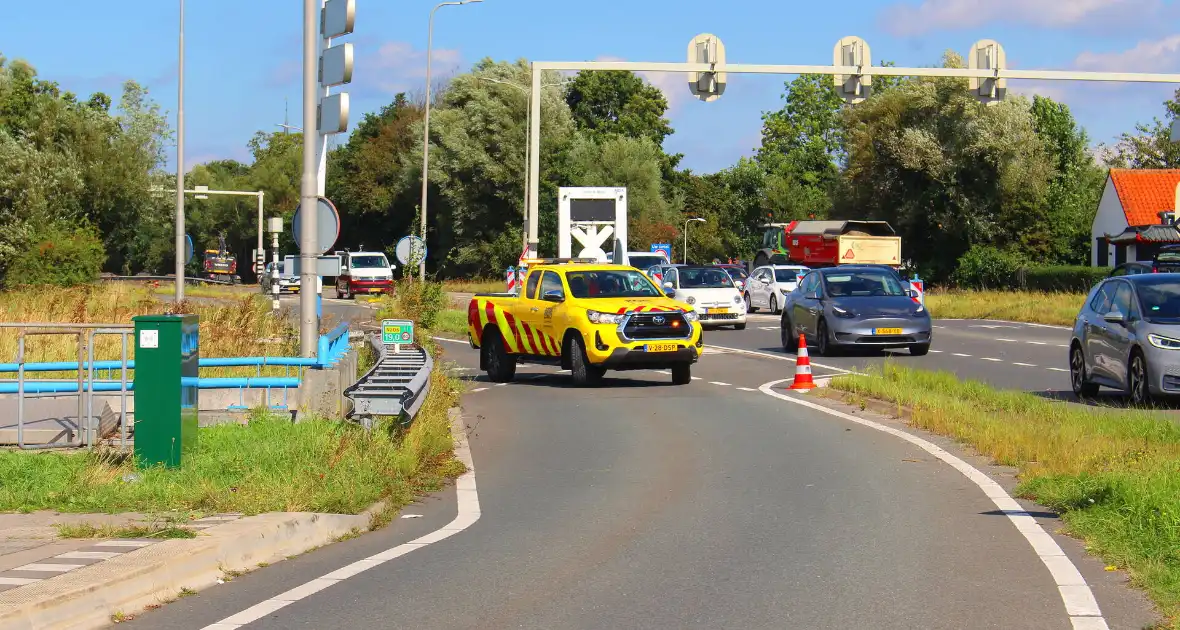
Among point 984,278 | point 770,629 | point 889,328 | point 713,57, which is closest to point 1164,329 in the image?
point 889,328

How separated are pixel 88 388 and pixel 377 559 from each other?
5.09 meters

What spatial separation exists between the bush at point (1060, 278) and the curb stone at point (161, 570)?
141ft

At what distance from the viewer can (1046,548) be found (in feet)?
27.8

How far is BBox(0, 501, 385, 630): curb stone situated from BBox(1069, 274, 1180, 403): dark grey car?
1010 cm

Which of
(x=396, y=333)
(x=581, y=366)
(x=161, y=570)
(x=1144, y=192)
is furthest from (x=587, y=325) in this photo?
(x=1144, y=192)

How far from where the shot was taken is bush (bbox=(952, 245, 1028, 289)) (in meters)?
58.7

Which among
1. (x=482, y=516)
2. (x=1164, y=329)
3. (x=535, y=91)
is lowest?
(x=482, y=516)

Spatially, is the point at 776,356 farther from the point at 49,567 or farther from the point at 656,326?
the point at 49,567

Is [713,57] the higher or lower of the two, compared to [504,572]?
higher

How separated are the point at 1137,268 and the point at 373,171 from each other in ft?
203

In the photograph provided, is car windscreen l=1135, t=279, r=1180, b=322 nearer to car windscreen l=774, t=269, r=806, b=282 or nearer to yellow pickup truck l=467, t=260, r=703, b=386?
yellow pickup truck l=467, t=260, r=703, b=386

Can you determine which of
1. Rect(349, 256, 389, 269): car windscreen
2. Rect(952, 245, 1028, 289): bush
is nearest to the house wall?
Rect(952, 245, 1028, 289): bush

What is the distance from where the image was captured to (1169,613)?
666 centimetres

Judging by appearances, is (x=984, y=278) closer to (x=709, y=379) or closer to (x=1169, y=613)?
(x=709, y=379)
